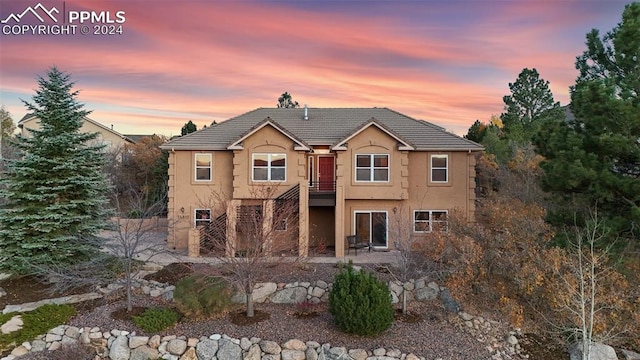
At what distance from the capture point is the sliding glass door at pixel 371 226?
19.6 meters

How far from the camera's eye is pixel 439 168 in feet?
64.5

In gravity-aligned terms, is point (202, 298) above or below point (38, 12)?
below

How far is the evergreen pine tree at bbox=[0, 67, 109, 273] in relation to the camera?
1284 cm

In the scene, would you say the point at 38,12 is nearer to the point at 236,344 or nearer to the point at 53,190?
the point at 53,190

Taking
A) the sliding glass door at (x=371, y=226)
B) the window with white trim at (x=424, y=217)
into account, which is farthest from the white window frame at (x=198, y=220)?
the window with white trim at (x=424, y=217)

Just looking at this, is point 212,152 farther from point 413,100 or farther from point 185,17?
point 413,100

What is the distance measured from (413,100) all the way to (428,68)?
191 inches

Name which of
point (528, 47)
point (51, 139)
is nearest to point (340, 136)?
point (528, 47)

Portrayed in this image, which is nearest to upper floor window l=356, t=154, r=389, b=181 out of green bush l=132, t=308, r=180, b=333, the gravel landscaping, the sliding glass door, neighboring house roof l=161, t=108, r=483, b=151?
neighboring house roof l=161, t=108, r=483, b=151

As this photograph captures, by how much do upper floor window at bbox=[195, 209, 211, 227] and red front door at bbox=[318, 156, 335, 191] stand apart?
233 inches

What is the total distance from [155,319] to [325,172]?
12.0 m

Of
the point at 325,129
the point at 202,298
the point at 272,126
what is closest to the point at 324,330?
the point at 202,298

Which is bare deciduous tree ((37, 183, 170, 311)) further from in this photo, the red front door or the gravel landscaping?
the red front door

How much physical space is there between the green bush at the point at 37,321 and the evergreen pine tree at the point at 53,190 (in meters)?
2.28
